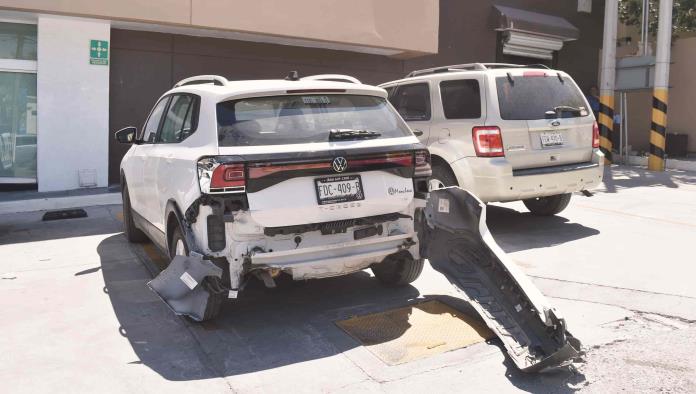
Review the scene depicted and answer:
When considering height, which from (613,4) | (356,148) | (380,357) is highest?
(613,4)

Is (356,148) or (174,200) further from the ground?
(356,148)

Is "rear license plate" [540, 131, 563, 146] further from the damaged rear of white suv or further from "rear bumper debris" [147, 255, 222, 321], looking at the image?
"rear bumper debris" [147, 255, 222, 321]

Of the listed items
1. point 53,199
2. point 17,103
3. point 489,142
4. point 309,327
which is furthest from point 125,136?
point 17,103

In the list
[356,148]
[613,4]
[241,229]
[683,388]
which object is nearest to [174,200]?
[241,229]

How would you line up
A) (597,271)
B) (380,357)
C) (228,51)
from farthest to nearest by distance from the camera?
(228,51) → (597,271) → (380,357)

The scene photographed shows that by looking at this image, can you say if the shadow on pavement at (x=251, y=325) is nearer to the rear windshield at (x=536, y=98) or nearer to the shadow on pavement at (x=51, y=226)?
the shadow on pavement at (x=51, y=226)

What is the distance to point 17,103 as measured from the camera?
35.9 feet

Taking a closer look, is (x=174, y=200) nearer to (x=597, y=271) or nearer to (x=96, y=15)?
(x=597, y=271)

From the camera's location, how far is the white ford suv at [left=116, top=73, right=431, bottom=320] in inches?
168

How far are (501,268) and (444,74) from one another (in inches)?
158

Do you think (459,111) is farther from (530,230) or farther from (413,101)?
(530,230)

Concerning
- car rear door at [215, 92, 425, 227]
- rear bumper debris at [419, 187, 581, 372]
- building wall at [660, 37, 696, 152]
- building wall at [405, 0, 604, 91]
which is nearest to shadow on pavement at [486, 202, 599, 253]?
rear bumper debris at [419, 187, 581, 372]

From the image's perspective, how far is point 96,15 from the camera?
10.1 metres

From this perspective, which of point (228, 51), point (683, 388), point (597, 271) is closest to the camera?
point (683, 388)
